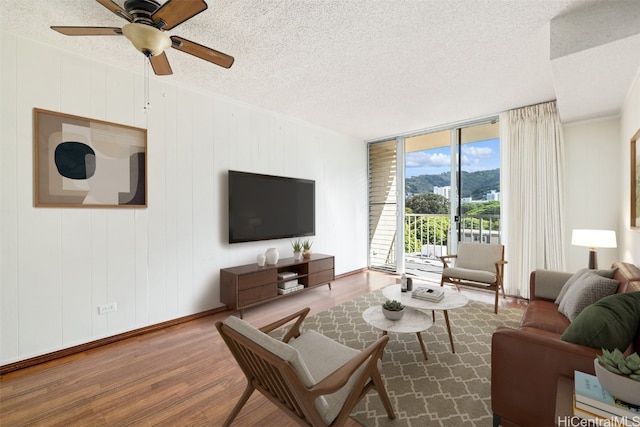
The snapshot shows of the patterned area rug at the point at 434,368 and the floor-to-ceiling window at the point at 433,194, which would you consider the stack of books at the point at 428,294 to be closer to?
the patterned area rug at the point at 434,368

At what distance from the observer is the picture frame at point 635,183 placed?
2.45m

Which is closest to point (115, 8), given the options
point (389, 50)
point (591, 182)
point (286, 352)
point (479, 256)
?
point (389, 50)

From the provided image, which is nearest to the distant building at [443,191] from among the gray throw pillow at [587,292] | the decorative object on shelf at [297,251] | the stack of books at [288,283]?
the decorative object on shelf at [297,251]

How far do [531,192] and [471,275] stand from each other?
146 cm

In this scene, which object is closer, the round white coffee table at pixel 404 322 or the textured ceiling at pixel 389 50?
the textured ceiling at pixel 389 50

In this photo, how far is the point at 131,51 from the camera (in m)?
2.53

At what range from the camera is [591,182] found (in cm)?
357

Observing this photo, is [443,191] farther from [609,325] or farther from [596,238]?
[609,325]

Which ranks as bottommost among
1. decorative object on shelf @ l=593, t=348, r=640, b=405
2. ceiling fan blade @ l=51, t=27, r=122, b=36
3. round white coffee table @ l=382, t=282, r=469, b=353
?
round white coffee table @ l=382, t=282, r=469, b=353

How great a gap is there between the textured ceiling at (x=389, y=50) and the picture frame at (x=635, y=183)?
0.55m

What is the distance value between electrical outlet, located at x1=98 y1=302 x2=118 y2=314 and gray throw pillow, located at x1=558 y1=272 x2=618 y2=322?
379 centimetres

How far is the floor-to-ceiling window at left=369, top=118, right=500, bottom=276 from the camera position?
4.50m

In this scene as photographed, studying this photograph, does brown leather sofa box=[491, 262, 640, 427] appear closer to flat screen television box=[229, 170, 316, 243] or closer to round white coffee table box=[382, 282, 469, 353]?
round white coffee table box=[382, 282, 469, 353]

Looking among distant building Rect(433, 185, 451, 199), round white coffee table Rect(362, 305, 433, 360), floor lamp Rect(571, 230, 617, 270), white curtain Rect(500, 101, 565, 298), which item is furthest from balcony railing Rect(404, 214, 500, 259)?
round white coffee table Rect(362, 305, 433, 360)
